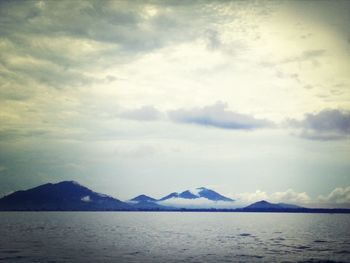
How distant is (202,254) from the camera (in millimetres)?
73750

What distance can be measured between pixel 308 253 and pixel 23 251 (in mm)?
64729

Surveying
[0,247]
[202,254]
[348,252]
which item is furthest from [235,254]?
[0,247]

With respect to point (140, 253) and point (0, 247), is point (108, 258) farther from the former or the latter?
point (0, 247)

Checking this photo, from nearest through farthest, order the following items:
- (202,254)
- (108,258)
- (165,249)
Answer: (108,258)
(202,254)
(165,249)

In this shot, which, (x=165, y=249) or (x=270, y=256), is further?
(x=165, y=249)

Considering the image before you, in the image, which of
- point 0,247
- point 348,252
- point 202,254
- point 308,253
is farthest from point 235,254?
point 0,247

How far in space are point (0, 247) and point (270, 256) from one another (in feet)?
211

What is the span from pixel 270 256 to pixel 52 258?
44.5 m

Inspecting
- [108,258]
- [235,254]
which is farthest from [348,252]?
[108,258]

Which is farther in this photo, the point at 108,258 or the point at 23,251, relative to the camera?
the point at 23,251

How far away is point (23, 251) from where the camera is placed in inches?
3034

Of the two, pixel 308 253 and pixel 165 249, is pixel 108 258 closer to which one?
pixel 165 249

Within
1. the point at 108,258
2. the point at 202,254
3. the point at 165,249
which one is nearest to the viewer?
the point at 108,258

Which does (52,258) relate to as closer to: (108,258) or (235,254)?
(108,258)
